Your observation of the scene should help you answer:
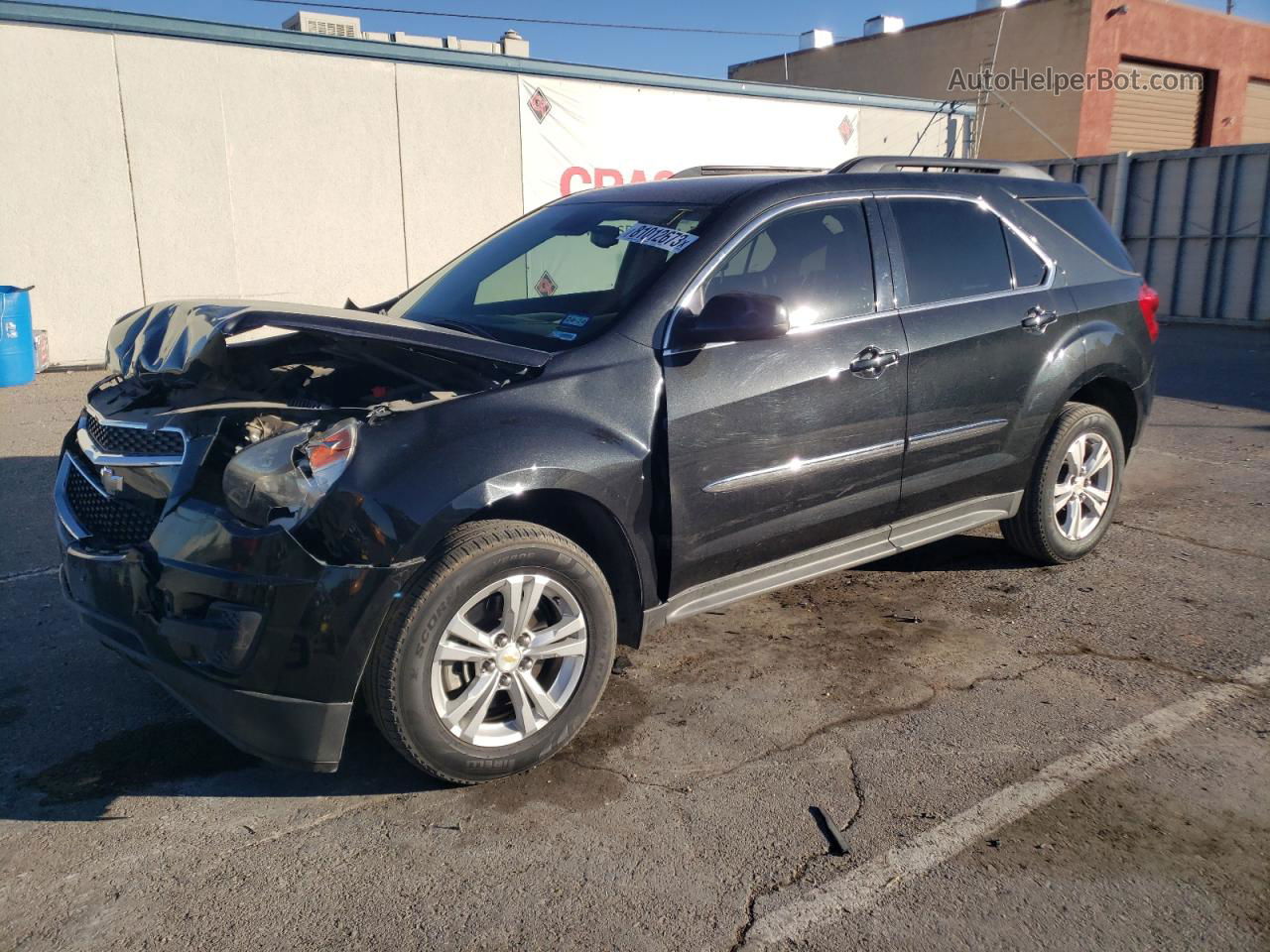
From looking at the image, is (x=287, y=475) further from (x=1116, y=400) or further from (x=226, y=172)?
(x=226, y=172)

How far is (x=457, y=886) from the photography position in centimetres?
273

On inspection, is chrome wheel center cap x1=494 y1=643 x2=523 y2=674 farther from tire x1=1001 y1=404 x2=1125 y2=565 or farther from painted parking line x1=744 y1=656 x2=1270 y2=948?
tire x1=1001 y1=404 x2=1125 y2=565

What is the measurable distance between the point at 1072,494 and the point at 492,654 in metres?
3.28

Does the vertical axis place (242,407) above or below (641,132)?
below

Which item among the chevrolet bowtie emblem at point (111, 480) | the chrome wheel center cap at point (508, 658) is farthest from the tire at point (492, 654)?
the chevrolet bowtie emblem at point (111, 480)

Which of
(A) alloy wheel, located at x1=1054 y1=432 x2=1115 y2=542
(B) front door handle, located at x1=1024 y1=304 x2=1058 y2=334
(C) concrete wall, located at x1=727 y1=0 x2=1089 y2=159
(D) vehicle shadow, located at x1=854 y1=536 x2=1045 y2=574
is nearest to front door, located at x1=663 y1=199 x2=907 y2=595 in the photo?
(B) front door handle, located at x1=1024 y1=304 x2=1058 y2=334

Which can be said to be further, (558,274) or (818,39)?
(818,39)

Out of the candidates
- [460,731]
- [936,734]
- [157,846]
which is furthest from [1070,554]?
[157,846]

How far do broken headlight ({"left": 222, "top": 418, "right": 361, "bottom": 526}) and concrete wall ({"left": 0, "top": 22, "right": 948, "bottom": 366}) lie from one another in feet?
32.8

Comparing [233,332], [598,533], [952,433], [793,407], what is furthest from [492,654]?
[952,433]

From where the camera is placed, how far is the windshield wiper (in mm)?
3838

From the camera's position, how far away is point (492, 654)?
3.12 metres

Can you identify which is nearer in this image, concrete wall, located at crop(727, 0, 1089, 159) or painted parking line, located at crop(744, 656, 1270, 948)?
painted parking line, located at crop(744, 656, 1270, 948)

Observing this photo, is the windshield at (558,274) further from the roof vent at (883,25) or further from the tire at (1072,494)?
the roof vent at (883,25)
